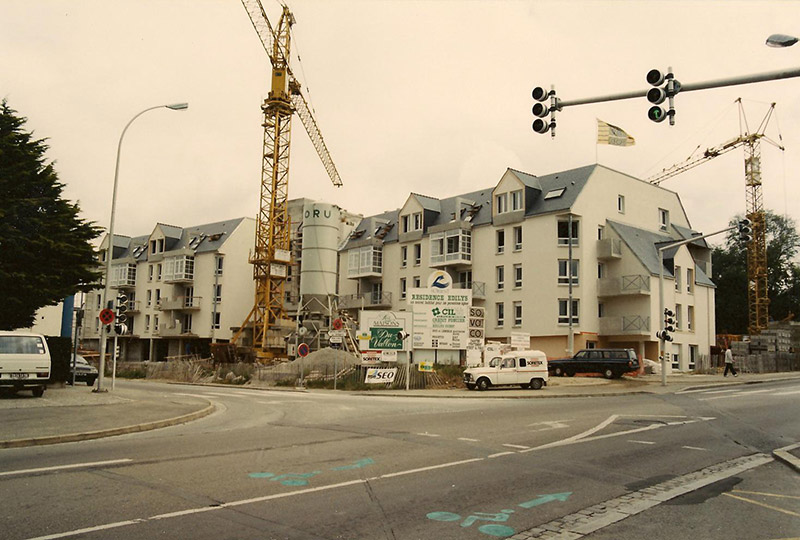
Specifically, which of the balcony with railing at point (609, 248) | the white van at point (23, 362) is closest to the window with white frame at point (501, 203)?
the balcony with railing at point (609, 248)

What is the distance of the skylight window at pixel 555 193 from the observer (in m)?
47.0

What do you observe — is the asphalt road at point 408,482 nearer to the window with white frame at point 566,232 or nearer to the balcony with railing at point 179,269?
the window with white frame at point 566,232

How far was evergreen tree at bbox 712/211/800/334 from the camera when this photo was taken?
Answer: 71562mm

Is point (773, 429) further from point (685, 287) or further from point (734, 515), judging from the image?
point (685, 287)

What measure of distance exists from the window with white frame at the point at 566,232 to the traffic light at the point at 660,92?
33.8 metres

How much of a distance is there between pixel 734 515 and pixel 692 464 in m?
3.26

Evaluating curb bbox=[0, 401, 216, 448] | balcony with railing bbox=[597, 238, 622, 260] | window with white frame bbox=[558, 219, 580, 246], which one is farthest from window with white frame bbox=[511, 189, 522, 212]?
curb bbox=[0, 401, 216, 448]

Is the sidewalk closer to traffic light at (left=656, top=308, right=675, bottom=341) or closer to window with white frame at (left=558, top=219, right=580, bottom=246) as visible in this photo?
traffic light at (left=656, top=308, right=675, bottom=341)

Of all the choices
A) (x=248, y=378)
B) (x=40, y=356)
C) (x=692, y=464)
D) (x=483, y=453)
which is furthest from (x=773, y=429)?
(x=248, y=378)

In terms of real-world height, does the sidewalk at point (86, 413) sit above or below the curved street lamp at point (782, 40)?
below

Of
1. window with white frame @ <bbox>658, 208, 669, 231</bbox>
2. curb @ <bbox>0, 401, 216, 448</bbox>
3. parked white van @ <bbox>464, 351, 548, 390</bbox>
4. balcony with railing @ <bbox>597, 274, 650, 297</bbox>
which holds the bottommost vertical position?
curb @ <bbox>0, 401, 216, 448</bbox>

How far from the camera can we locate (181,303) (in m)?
67.5

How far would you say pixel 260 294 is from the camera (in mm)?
58875

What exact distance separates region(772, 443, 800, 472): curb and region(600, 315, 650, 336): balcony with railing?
32.7 meters
